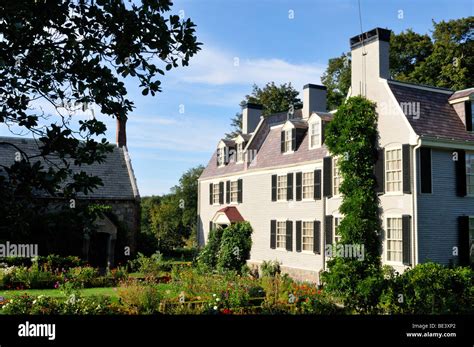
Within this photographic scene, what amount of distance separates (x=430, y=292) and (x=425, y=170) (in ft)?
16.4

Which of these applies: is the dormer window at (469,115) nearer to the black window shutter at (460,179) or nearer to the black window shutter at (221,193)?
the black window shutter at (460,179)

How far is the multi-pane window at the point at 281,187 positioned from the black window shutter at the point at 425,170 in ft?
29.6

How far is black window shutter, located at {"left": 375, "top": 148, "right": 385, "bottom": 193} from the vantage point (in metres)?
18.0

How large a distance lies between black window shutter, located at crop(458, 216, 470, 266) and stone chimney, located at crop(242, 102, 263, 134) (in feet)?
57.0

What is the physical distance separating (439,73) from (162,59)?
32362 millimetres

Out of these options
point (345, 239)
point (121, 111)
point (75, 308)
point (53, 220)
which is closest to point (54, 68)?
point (121, 111)

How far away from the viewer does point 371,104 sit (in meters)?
19.0

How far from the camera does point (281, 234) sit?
81.7 feet

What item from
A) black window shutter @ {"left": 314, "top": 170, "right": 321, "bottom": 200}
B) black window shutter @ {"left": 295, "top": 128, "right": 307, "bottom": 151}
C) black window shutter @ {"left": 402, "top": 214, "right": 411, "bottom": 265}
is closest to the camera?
black window shutter @ {"left": 402, "top": 214, "right": 411, "bottom": 265}

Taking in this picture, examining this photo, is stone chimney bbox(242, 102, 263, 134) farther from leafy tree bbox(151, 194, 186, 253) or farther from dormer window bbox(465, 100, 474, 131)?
dormer window bbox(465, 100, 474, 131)

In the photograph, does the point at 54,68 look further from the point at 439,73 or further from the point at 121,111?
the point at 439,73

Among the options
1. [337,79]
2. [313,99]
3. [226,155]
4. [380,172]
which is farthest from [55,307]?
[337,79]
